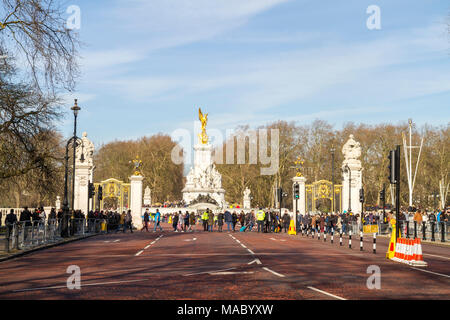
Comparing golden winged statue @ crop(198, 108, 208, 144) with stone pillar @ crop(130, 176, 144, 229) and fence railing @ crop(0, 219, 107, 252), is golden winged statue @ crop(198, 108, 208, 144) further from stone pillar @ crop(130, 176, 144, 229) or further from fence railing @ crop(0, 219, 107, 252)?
fence railing @ crop(0, 219, 107, 252)

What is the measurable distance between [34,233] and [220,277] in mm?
13760

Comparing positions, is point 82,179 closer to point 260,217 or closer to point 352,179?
point 260,217

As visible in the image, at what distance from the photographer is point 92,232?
39.5m

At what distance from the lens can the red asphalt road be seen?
36.7 feet

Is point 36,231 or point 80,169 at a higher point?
point 80,169

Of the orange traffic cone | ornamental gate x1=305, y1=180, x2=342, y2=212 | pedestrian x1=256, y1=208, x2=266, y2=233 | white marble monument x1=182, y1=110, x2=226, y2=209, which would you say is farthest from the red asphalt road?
white marble monument x1=182, y1=110, x2=226, y2=209

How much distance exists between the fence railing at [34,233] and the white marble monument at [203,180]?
1766 inches

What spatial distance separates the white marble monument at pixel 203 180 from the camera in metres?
82.1

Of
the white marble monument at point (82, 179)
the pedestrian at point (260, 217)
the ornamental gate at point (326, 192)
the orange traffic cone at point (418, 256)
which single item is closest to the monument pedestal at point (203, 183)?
the ornamental gate at point (326, 192)

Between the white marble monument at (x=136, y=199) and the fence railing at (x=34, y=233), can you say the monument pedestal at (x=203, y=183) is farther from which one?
the fence railing at (x=34, y=233)

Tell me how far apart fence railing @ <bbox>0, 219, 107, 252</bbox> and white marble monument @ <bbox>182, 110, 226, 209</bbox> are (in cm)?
4487

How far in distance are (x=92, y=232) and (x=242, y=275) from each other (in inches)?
1062
